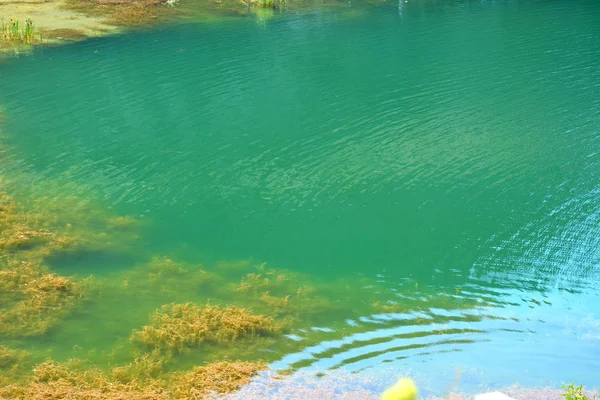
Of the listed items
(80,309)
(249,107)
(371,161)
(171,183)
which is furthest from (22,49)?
(80,309)

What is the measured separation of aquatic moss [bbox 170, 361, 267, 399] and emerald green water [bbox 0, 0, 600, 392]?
434mm

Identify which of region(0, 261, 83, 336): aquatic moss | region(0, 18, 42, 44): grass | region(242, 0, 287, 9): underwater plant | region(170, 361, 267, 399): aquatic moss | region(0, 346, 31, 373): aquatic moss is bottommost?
region(170, 361, 267, 399): aquatic moss

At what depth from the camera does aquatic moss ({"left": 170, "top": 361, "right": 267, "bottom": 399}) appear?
6.64 metres

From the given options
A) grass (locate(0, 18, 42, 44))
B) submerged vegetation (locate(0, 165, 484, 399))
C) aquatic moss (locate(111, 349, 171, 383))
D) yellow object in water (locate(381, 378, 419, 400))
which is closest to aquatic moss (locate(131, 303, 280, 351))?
submerged vegetation (locate(0, 165, 484, 399))

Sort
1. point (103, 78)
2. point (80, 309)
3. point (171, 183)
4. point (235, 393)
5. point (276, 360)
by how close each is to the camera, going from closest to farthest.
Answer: point (235, 393), point (276, 360), point (80, 309), point (171, 183), point (103, 78)

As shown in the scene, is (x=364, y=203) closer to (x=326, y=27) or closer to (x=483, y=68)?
(x=483, y=68)

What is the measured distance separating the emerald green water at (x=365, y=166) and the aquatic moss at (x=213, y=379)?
434mm

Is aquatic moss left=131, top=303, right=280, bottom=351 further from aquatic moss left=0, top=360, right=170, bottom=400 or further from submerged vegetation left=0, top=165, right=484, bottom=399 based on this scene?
aquatic moss left=0, top=360, right=170, bottom=400

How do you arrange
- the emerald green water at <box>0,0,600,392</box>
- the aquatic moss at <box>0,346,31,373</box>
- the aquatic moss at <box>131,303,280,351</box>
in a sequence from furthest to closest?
1. the emerald green water at <box>0,0,600,392</box>
2. the aquatic moss at <box>131,303,280,351</box>
3. the aquatic moss at <box>0,346,31,373</box>

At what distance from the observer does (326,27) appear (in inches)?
901

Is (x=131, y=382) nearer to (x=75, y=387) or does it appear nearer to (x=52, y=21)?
(x=75, y=387)

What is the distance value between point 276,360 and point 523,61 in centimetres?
1427

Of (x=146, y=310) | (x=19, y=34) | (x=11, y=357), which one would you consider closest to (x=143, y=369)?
(x=146, y=310)

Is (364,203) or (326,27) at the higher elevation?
(326,27)
